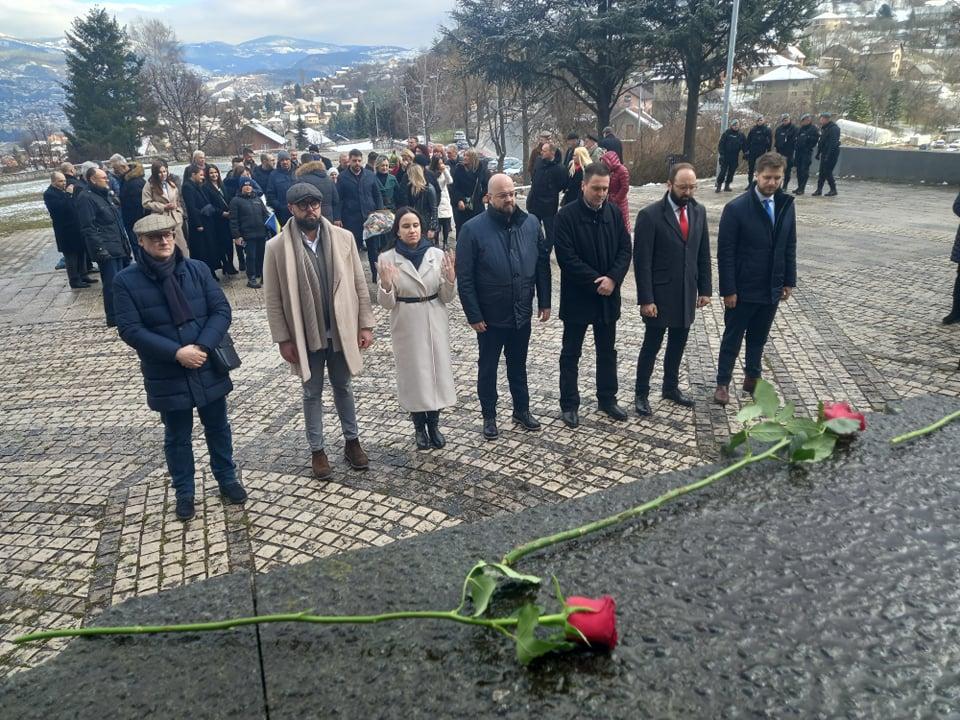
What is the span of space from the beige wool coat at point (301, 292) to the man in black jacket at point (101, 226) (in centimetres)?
541

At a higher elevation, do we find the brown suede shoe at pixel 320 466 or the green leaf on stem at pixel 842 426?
the green leaf on stem at pixel 842 426

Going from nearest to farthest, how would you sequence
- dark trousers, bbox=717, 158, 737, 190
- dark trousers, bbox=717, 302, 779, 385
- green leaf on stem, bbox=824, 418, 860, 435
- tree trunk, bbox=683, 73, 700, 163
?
green leaf on stem, bbox=824, 418, 860, 435, dark trousers, bbox=717, 302, 779, 385, dark trousers, bbox=717, 158, 737, 190, tree trunk, bbox=683, 73, 700, 163

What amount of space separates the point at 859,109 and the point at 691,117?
1955 cm

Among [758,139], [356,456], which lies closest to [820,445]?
[356,456]

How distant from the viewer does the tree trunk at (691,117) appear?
22.7 meters

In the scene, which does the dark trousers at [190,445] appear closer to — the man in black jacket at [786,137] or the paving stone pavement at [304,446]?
the paving stone pavement at [304,446]

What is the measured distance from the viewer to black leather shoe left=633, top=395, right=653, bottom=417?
5279 millimetres

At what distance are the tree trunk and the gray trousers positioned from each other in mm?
21118

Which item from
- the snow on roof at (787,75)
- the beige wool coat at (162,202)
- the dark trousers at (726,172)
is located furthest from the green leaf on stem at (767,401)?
the snow on roof at (787,75)

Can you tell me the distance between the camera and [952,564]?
2.34 m

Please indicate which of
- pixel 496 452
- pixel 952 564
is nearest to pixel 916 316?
pixel 496 452

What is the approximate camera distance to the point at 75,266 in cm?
1100

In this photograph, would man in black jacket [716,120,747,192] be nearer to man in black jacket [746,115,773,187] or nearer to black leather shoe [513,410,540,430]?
man in black jacket [746,115,773,187]

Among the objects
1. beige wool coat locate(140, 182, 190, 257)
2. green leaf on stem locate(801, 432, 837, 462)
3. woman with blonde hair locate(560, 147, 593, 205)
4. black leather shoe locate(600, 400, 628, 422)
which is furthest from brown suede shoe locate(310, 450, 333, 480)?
woman with blonde hair locate(560, 147, 593, 205)
